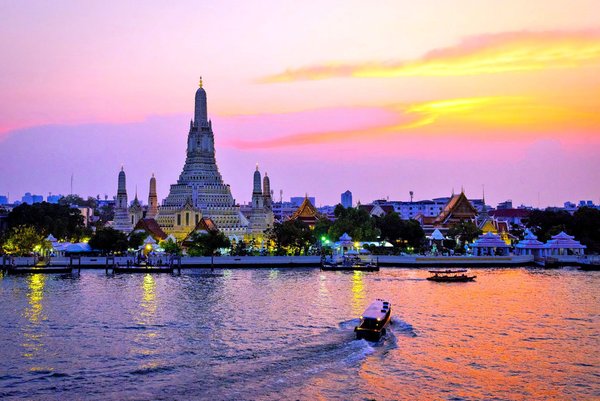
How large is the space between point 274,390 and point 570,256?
201 ft

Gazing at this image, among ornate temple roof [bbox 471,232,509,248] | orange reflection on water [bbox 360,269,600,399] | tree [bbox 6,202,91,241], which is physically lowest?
orange reflection on water [bbox 360,269,600,399]

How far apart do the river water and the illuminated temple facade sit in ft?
159

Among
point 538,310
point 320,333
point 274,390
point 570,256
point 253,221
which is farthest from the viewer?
point 253,221

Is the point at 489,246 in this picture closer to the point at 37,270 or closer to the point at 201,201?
the point at 201,201

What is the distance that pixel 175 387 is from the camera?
970 inches

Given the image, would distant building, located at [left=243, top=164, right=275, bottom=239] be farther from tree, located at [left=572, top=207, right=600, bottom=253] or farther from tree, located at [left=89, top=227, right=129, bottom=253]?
tree, located at [left=572, top=207, right=600, bottom=253]

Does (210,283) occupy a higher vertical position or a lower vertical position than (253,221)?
lower

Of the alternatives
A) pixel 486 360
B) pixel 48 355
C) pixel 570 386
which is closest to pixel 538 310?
pixel 486 360

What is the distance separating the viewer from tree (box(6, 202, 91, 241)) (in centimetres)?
9238

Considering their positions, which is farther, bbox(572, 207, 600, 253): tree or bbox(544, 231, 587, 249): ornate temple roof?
bbox(572, 207, 600, 253): tree

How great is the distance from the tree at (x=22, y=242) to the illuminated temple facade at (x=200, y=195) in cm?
2568

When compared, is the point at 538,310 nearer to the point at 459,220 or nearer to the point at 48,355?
the point at 48,355

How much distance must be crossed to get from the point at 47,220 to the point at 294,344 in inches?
2711

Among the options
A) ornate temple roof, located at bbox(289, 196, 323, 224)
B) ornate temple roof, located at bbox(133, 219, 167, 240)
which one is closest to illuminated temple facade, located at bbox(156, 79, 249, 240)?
ornate temple roof, located at bbox(133, 219, 167, 240)
